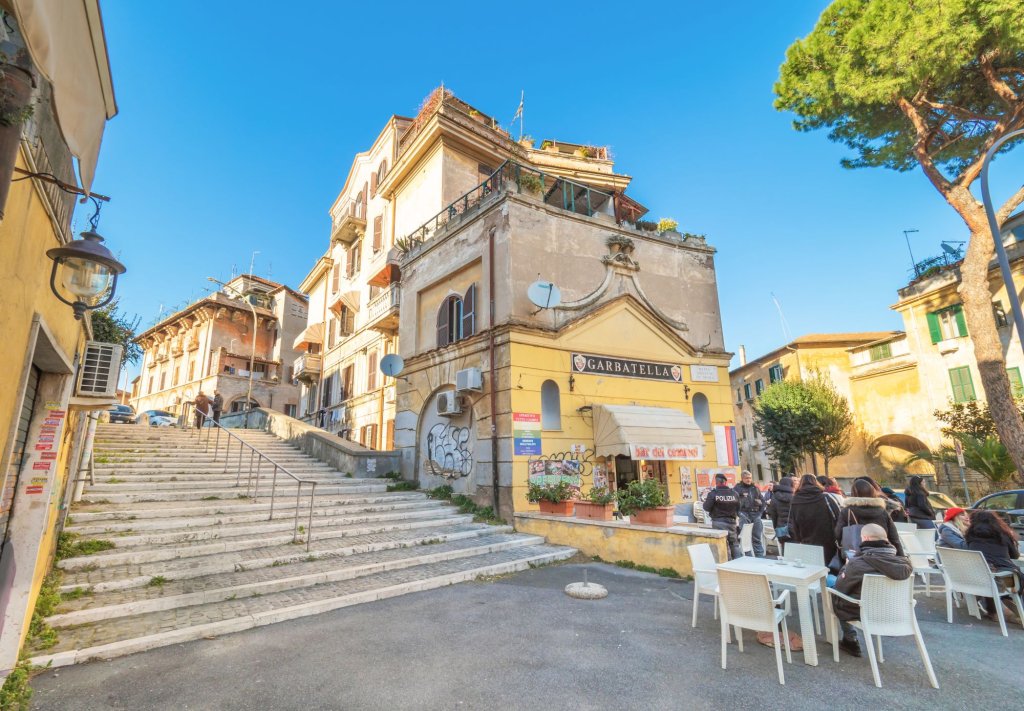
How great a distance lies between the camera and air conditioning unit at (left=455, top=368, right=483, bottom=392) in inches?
466

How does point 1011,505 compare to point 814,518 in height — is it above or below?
below

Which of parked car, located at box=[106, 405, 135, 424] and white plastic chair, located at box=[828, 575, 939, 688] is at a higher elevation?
parked car, located at box=[106, 405, 135, 424]

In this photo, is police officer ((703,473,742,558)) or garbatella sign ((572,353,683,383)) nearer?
police officer ((703,473,742,558))

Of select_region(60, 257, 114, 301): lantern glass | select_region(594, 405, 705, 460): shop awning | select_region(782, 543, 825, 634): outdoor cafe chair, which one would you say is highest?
select_region(60, 257, 114, 301): lantern glass

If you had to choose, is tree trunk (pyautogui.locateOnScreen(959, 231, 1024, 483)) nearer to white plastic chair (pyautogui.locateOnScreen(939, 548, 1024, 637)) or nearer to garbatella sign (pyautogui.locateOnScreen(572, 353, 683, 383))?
garbatella sign (pyautogui.locateOnScreen(572, 353, 683, 383))

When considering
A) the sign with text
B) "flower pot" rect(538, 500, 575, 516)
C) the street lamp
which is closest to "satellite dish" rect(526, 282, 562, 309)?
the sign with text

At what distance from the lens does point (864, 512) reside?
5.12 meters

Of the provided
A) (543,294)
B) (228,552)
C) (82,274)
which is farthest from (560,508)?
(82,274)

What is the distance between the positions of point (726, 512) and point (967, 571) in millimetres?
2963

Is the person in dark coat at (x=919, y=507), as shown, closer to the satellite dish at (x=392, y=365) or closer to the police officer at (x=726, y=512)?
the police officer at (x=726, y=512)

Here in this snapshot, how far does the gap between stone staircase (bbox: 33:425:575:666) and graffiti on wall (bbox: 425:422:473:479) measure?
3.48ft

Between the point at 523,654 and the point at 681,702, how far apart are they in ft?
4.89

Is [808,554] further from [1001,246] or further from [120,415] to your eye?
[120,415]

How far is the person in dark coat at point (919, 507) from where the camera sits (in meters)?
8.45
